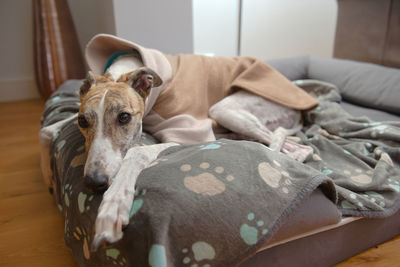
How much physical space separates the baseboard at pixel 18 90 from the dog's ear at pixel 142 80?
2.94 m

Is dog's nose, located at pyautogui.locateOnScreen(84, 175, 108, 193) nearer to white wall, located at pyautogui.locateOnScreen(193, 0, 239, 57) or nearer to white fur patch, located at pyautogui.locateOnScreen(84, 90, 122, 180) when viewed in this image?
white fur patch, located at pyautogui.locateOnScreen(84, 90, 122, 180)

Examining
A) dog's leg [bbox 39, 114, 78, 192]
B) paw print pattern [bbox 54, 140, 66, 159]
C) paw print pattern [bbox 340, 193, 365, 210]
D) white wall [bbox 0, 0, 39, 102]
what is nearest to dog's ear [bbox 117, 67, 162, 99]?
paw print pattern [bbox 54, 140, 66, 159]

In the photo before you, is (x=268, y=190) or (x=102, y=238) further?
(x=268, y=190)

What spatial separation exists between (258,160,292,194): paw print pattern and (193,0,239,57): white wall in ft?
9.95

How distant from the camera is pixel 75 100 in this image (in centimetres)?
238

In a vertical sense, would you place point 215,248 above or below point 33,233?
above

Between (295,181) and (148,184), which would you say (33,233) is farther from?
(295,181)

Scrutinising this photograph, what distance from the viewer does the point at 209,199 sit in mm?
1110

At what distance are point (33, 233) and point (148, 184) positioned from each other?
2.79ft

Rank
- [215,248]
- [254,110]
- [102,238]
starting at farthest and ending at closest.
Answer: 1. [254,110]
2. [215,248]
3. [102,238]

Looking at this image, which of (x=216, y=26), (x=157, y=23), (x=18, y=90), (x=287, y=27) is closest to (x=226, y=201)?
(x=157, y=23)

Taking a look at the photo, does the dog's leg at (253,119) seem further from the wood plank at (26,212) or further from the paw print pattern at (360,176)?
the wood plank at (26,212)

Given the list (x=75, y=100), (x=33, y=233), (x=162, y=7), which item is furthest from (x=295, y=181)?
(x=162, y=7)

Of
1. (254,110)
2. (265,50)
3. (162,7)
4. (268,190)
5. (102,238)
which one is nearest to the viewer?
(102,238)
